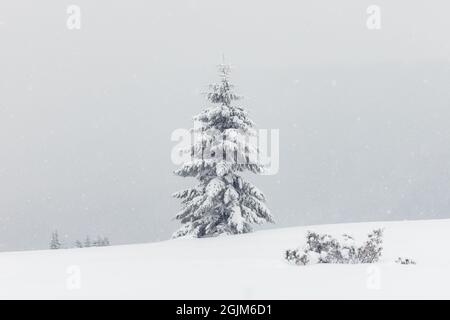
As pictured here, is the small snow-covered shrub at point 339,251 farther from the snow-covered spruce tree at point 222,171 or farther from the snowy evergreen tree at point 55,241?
the snowy evergreen tree at point 55,241

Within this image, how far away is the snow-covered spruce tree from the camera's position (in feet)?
72.1

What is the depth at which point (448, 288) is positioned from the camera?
819cm

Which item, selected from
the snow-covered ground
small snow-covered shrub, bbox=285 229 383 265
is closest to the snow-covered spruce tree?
the snow-covered ground

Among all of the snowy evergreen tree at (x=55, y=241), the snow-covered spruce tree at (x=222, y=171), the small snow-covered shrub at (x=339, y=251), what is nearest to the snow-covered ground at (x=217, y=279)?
the small snow-covered shrub at (x=339, y=251)

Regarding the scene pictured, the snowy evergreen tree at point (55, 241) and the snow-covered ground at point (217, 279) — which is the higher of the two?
the snow-covered ground at point (217, 279)

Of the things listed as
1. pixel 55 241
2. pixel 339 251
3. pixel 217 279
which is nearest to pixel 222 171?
pixel 339 251

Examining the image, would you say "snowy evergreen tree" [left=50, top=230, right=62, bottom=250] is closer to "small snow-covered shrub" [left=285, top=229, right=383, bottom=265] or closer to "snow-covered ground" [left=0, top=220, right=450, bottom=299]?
"snow-covered ground" [left=0, top=220, right=450, bottom=299]

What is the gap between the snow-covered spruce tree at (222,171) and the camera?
21984mm

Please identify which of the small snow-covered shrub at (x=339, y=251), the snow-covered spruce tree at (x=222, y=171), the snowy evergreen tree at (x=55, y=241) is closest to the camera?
the small snow-covered shrub at (x=339, y=251)

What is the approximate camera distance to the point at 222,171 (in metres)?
21.7

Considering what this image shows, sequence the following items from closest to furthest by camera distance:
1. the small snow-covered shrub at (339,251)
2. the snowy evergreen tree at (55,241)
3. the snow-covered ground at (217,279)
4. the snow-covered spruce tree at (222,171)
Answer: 1. the snow-covered ground at (217,279)
2. the small snow-covered shrub at (339,251)
3. the snow-covered spruce tree at (222,171)
4. the snowy evergreen tree at (55,241)

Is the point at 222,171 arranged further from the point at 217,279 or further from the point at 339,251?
the point at 217,279

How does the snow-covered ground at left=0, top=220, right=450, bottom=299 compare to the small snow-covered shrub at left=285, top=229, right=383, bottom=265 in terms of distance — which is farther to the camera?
the small snow-covered shrub at left=285, top=229, right=383, bottom=265

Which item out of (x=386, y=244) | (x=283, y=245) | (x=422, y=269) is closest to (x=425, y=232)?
(x=386, y=244)
